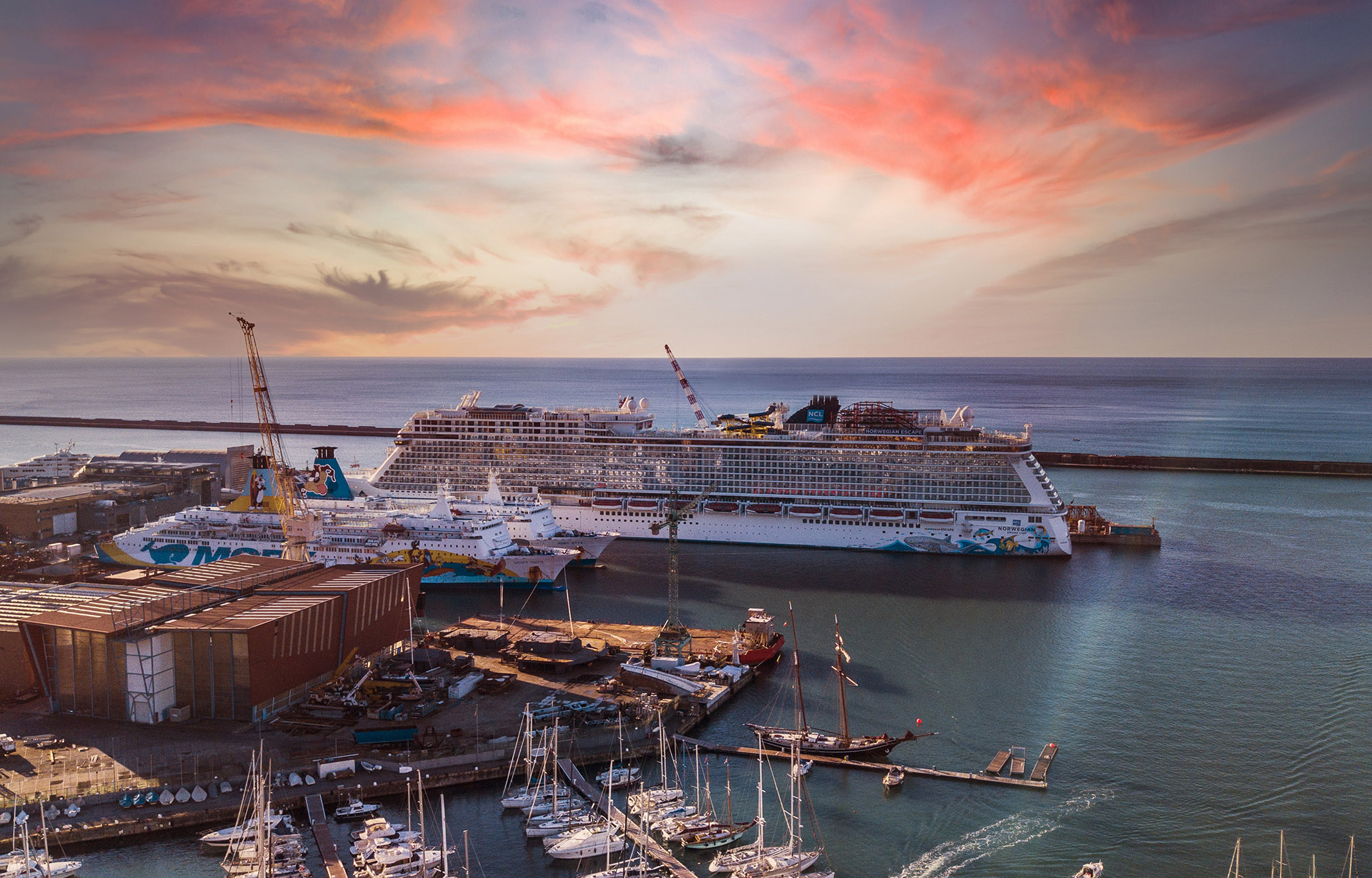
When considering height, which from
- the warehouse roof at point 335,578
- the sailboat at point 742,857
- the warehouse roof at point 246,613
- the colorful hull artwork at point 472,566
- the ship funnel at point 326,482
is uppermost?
the ship funnel at point 326,482

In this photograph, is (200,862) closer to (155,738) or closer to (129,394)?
(155,738)

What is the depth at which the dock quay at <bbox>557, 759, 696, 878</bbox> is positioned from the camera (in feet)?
56.1

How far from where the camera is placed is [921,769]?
2097 cm

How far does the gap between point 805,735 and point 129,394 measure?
581ft

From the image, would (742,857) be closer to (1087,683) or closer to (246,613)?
(1087,683)

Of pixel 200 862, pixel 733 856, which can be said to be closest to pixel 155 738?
pixel 200 862

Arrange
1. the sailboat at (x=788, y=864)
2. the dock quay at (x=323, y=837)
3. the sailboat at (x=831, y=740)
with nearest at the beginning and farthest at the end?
the sailboat at (x=788, y=864)
the dock quay at (x=323, y=837)
the sailboat at (x=831, y=740)

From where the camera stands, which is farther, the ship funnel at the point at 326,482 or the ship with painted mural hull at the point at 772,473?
the ship funnel at the point at 326,482

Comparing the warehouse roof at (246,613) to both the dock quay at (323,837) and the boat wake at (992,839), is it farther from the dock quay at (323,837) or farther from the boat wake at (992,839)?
the boat wake at (992,839)

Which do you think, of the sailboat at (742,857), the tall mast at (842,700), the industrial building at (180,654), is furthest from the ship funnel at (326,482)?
the sailboat at (742,857)

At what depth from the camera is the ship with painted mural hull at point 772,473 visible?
4247 cm

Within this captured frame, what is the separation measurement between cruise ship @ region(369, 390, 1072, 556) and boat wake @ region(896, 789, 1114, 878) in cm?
2344

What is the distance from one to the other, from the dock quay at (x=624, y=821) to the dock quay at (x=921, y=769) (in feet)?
9.50

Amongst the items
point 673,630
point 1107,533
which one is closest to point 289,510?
point 673,630
